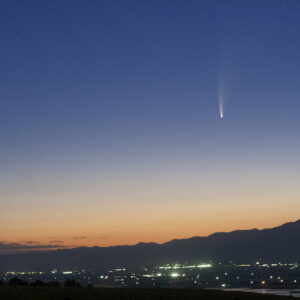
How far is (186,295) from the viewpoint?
1624 inches

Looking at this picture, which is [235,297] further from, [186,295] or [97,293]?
[97,293]

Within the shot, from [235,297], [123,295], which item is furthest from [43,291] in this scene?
[235,297]

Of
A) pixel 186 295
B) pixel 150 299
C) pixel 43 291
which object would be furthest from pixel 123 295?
pixel 43 291

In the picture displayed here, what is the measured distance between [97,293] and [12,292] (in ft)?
27.6

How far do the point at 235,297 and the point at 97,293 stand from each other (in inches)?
548

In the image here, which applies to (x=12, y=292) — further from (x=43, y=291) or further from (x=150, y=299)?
(x=150, y=299)

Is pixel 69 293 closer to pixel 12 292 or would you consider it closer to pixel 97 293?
pixel 97 293

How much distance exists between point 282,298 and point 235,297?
17.9 feet

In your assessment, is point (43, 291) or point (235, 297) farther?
point (43, 291)

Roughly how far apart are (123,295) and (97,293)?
346 cm

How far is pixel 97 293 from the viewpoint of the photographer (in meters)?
42.7

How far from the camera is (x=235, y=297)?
39.8m

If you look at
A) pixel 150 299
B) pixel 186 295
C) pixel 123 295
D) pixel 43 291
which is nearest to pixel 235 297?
pixel 186 295

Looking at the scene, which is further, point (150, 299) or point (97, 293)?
point (97, 293)
